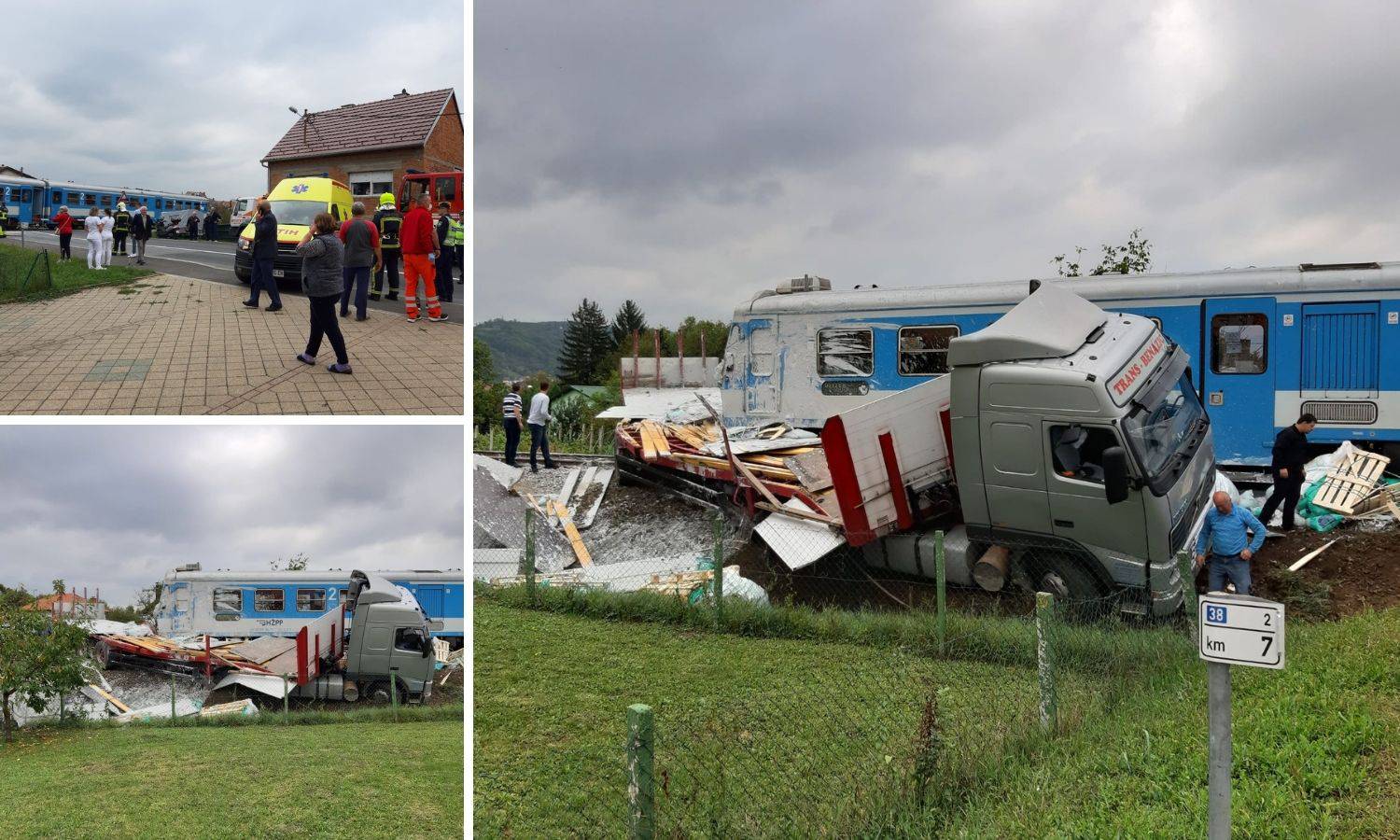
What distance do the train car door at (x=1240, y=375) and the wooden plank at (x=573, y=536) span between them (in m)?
8.35

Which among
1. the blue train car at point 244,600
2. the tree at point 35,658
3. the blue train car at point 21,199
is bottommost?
the blue train car at point 244,600

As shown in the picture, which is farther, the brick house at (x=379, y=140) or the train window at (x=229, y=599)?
the train window at (x=229, y=599)

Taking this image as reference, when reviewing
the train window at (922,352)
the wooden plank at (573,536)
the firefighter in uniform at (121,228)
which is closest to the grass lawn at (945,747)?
the wooden plank at (573,536)

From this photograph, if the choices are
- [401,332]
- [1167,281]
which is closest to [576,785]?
[401,332]

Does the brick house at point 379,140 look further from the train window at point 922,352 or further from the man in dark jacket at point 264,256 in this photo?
the train window at point 922,352

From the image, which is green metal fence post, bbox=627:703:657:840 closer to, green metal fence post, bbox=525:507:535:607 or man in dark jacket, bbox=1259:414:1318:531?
green metal fence post, bbox=525:507:535:607

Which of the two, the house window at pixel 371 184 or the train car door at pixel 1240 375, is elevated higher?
the house window at pixel 371 184

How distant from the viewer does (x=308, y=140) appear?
13.6m

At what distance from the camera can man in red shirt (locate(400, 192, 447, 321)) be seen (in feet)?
29.0

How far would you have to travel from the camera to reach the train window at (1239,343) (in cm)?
1253

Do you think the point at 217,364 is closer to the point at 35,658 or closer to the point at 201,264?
the point at 35,658

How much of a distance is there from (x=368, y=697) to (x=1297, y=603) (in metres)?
15.4

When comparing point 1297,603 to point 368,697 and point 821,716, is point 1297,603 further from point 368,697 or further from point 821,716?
point 368,697

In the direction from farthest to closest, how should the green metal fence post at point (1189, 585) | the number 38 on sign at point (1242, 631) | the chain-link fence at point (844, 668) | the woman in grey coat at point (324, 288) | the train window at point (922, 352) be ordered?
the train window at point (922, 352) < the green metal fence post at point (1189, 585) < the woman in grey coat at point (324, 288) < the chain-link fence at point (844, 668) < the number 38 on sign at point (1242, 631)
